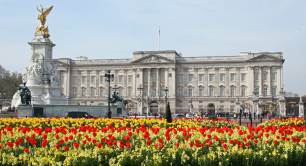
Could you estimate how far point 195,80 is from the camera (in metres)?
93.1

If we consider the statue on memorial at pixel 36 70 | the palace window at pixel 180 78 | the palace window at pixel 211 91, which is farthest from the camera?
the palace window at pixel 180 78

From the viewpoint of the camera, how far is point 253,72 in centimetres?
8819

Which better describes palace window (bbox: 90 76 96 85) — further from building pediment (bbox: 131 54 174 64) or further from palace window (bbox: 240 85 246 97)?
palace window (bbox: 240 85 246 97)

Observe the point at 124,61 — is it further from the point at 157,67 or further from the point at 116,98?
the point at 116,98

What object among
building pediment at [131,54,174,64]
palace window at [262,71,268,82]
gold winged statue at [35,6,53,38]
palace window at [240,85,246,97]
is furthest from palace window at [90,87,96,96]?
gold winged statue at [35,6,53,38]

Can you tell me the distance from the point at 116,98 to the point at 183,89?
50.8 meters

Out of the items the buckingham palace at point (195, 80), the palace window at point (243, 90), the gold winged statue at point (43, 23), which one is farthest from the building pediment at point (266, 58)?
the gold winged statue at point (43, 23)

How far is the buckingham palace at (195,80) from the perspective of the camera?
287 feet

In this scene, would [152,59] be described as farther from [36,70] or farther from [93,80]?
[36,70]

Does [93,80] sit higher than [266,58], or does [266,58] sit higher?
[266,58]

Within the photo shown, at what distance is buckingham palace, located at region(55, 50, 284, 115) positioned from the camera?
87.6m

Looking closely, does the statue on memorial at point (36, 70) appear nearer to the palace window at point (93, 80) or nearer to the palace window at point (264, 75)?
the palace window at point (93, 80)

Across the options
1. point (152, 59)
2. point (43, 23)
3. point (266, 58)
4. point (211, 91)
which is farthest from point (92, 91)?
point (43, 23)

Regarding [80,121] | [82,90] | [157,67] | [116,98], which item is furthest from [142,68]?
[80,121]
